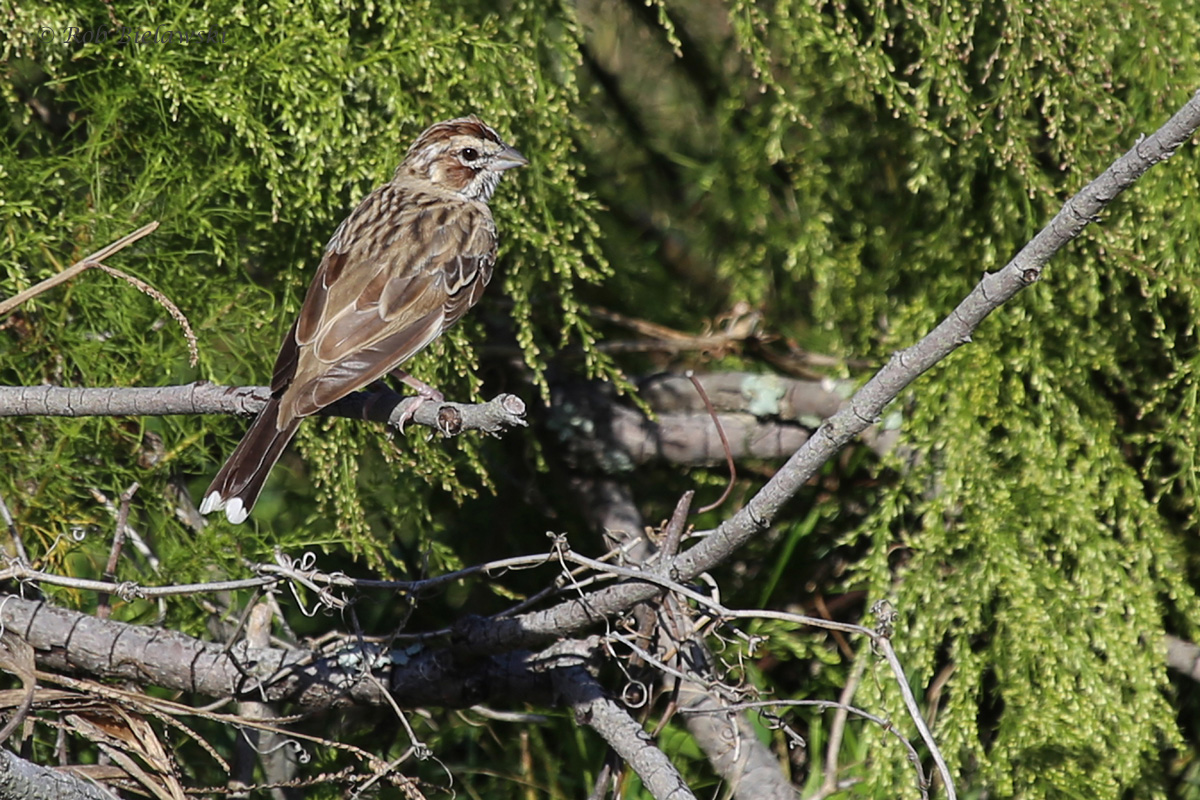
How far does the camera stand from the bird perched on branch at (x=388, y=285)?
2881 mm

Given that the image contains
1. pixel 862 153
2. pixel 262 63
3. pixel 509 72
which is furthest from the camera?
pixel 862 153

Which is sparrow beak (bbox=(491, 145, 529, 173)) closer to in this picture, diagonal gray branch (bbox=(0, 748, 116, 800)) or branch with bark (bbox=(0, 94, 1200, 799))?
branch with bark (bbox=(0, 94, 1200, 799))

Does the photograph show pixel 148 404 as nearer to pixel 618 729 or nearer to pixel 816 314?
pixel 618 729

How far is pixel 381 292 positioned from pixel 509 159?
0.57m

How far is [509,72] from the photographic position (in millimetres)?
3422

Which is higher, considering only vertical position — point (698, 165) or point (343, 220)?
point (698, 165)

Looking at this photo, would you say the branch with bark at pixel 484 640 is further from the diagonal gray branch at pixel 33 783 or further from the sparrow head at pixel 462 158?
the sparrow head at pixel 462 158

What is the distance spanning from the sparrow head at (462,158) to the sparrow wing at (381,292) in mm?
82

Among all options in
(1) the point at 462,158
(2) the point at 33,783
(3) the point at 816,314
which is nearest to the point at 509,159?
(1) the point at 462,158

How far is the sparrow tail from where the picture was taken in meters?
2.86

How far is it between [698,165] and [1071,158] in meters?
1.69

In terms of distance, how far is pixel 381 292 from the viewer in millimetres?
3645

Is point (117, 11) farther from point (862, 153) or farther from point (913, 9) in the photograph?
point (862, 153)

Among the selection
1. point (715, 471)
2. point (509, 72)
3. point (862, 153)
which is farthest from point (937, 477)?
point (509, 72)
